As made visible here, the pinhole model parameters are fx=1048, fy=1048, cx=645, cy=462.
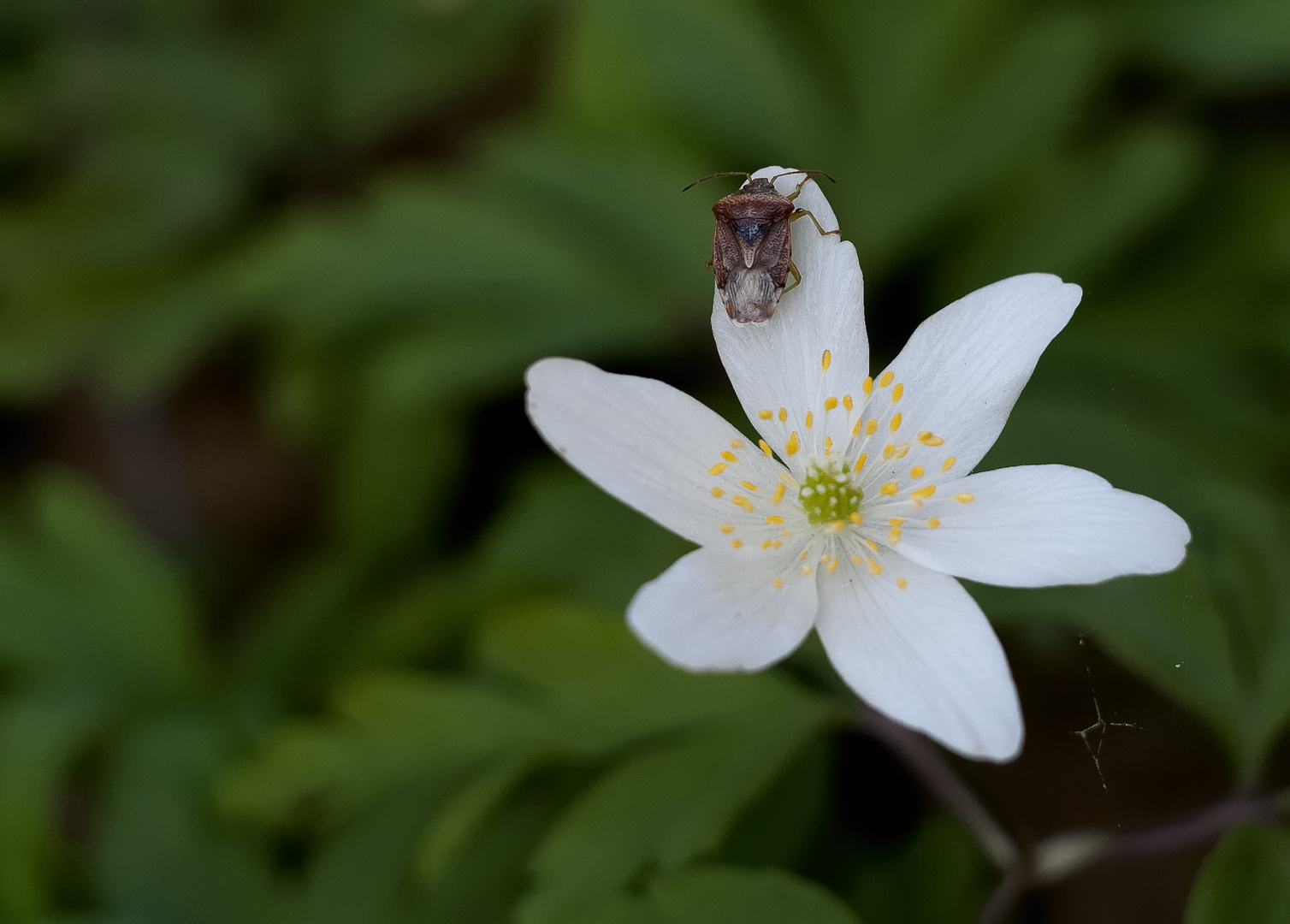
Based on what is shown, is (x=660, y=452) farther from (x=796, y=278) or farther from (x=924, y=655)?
(x=924, y=655)

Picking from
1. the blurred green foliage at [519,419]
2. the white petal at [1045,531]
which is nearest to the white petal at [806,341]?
the white petal at [1045,531]

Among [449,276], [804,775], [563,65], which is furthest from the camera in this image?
[563,65]

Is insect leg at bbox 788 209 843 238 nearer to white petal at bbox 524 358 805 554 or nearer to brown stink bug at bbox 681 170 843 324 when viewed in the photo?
brown stink bug at bbox 681 170 843 324

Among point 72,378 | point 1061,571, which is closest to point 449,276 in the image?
point 1061,571

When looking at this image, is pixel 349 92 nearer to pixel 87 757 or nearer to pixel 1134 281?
pixel 87 757

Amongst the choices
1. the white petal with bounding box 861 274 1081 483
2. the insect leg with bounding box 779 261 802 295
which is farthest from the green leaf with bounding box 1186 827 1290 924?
the insect leg with bounding box 779 261 802 295

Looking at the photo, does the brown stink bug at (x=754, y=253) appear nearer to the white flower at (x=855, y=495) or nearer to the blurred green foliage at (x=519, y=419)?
the white flower at (x=855, y=495)
